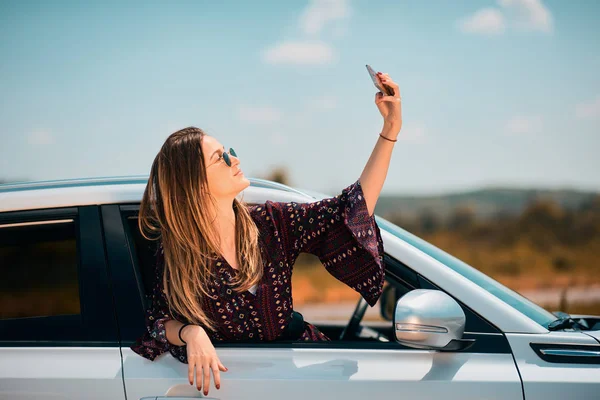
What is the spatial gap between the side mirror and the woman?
0.27 metres

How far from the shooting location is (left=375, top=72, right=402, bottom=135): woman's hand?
199 cm

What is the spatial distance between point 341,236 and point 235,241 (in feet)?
1.21

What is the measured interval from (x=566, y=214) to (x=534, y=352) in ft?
104

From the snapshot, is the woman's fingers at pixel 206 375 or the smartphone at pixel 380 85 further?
the smartphone at pixel 380 85

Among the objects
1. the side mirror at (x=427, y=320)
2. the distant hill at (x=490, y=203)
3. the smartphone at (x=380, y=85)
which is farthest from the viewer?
the distant hill at (x=490, y=203)

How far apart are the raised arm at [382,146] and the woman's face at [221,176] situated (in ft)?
1.35

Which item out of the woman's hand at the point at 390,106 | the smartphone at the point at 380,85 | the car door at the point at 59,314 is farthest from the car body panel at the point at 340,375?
the smartphone at the point at 380,85

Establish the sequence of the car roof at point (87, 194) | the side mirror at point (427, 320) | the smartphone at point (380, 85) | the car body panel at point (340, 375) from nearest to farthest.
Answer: the side mirror at point (427, 320) → the car body panel at point (340, 375) → the smartphone at point (380, 85) → the car roof at point (87, 194)

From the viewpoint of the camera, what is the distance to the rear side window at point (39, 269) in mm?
2137

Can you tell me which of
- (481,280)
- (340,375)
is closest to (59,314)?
(340,375)

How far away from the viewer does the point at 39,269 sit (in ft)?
7.78

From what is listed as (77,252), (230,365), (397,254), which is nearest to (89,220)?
(77,252)

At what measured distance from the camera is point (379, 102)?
2021 mm

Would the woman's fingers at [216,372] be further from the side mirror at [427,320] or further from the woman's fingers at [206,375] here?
the side mirror at [427,320]
